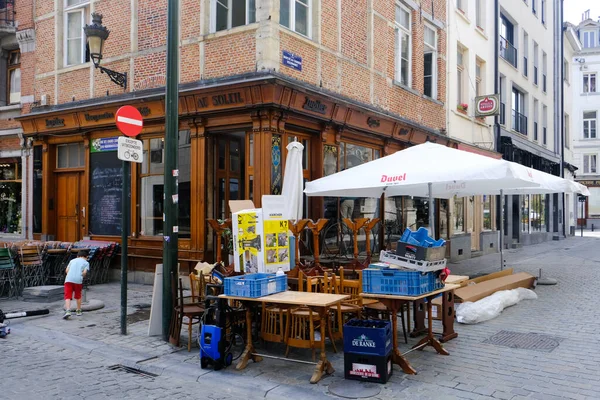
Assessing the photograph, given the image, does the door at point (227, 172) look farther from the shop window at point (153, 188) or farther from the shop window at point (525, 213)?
the shop window at point (525, 213)

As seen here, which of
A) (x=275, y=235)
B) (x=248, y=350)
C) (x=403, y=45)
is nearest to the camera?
(x=248, y=350)

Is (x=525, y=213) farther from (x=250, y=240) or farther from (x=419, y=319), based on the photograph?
(x=250, y=240)

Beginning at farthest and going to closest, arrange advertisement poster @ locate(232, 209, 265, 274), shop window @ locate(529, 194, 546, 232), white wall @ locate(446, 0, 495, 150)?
1. shop window @ locate(529, 194, 546, 232)
2. white wall @ locate(446, 0, 495, 150)
3. advertisement poster @ locate(232, 209, 265, 274)

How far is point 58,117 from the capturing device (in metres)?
12.8

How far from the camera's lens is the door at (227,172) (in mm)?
11023

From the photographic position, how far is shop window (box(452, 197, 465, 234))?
17809 mm

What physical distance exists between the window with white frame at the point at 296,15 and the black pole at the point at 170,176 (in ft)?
12.3

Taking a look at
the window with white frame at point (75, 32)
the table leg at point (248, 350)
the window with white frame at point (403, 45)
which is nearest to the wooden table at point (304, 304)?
the table leg at point (248, 350)

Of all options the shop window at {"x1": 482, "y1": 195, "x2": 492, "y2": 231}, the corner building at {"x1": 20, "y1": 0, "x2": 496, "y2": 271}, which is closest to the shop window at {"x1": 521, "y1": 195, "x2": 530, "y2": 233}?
the shop window at {"x1": 482, "y1": 195, "x2": 492, "y2": 231}

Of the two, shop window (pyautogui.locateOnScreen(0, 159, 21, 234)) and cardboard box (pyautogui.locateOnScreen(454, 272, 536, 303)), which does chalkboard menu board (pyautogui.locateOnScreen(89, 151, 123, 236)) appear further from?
cardboard box (pyautogui.locateOnScreen(454, 272, 536, 303))

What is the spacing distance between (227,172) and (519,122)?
17.7m

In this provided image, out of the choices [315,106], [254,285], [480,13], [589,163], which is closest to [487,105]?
[480,13]

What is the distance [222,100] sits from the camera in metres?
10.1

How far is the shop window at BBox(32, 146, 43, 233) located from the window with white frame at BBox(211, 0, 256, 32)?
20.2 ft
